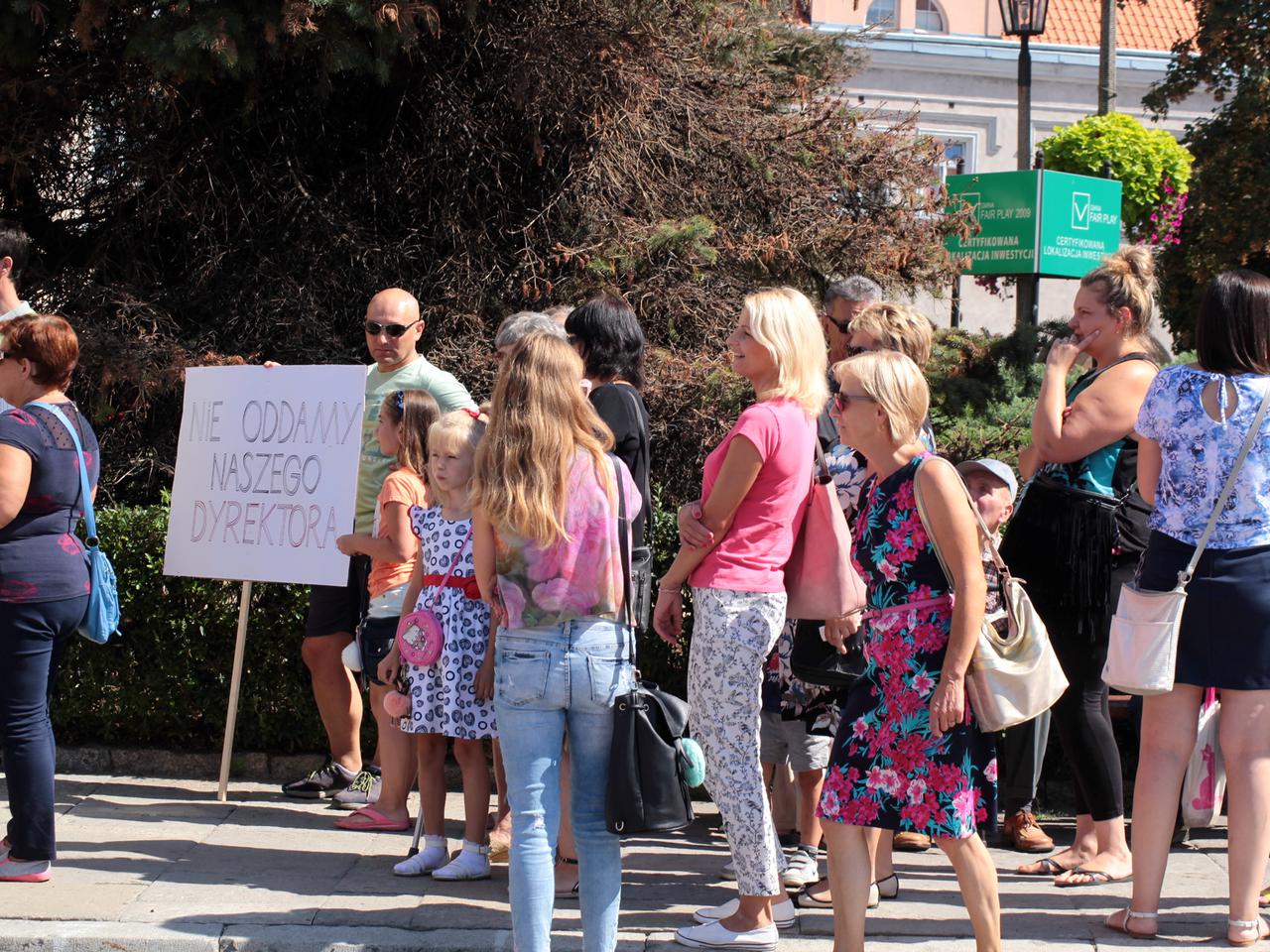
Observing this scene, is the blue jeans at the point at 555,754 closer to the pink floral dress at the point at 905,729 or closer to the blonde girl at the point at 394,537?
the pink floral dress at the point at 905,729

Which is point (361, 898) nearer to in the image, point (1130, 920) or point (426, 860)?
point (426, 860)

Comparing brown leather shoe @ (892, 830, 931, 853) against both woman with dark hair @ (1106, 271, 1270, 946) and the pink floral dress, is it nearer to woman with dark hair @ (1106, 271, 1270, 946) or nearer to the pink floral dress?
woman with dark hair @ (1106, 271, 1270, 946)

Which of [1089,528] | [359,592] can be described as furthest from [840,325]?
[359,592]

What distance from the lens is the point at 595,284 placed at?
Result: 8664 millimetres

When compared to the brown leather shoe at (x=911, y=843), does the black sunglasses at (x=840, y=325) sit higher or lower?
higher

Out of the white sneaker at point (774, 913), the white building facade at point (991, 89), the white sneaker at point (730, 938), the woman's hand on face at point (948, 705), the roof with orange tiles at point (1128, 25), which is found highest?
the roof with orange tiles at point (1128, 25)

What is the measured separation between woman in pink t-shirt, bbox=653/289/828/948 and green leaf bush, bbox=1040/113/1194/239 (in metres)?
9.58

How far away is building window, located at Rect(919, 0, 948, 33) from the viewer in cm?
2786

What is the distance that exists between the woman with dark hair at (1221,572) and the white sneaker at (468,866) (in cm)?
231

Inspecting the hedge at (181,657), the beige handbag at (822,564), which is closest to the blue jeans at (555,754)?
the beige handbag at (822,564)

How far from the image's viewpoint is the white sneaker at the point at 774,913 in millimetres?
4656

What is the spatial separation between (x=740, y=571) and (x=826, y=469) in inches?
20.1

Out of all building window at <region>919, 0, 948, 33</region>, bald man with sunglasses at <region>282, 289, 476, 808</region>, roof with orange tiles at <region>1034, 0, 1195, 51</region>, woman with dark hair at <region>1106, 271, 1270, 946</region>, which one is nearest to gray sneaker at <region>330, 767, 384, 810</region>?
bald man with sunglasses at <region>282, 289, 476, 808</region>

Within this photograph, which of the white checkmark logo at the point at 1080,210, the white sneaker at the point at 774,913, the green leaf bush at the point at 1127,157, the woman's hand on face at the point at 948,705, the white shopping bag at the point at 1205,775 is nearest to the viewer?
the woman's hand on face at the point at 948,705
